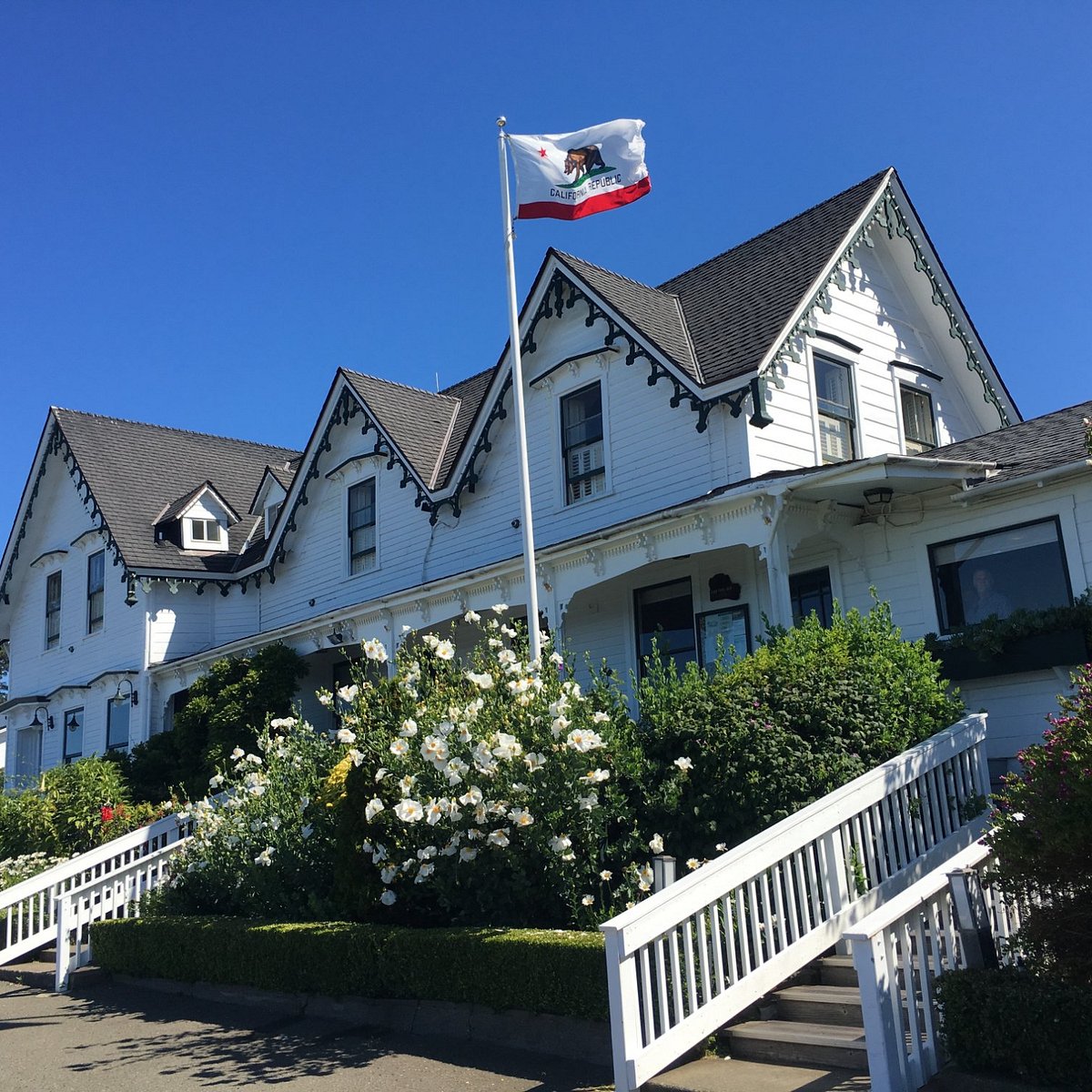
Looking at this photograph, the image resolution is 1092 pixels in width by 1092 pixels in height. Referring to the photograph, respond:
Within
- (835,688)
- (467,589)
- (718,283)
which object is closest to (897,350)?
(718,283)

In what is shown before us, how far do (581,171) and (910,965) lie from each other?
390 inches

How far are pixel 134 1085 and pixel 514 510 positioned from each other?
1144cm

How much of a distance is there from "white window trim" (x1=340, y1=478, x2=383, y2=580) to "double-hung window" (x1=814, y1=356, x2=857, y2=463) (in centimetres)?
842

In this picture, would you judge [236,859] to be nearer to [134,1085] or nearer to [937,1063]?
[134,1085]

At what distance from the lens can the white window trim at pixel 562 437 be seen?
16797 millimetres

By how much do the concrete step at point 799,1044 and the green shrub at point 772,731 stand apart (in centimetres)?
190

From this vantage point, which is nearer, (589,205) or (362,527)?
(589,205)

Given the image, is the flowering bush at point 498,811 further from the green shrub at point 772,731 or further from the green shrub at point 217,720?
the green shrub at point 217,720

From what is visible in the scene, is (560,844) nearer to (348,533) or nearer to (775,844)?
(775,844)

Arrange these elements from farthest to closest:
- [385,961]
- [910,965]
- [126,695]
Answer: [126,695], [385,961], [910,965]

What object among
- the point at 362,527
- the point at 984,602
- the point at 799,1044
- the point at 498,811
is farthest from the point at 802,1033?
the point at 362,527

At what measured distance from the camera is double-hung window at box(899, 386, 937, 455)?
58.2ft

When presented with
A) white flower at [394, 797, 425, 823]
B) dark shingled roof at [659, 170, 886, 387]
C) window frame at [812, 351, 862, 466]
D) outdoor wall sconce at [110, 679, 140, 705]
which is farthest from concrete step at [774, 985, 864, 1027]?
outdoor wall sconce at [110, 679, 140, 705]

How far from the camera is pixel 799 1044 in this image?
6695 millimetres
